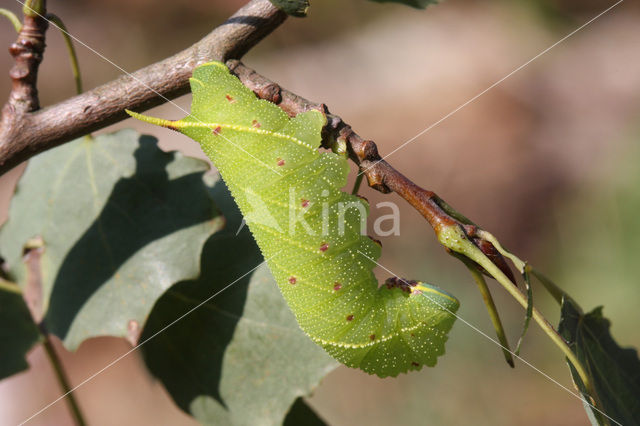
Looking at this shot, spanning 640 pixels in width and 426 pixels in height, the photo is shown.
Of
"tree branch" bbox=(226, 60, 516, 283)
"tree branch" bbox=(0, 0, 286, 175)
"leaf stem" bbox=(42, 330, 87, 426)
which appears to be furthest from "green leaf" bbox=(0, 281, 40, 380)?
"tree branch" bbox=(226, 60, 516, 283)

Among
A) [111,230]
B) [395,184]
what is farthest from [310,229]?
[111,230]

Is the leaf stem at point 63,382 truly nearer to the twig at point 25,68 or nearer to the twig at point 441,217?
the twig at point 25,68

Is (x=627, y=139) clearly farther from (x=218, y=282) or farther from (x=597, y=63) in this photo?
(x=218, y=282)

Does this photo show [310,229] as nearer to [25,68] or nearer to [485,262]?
[485,262]

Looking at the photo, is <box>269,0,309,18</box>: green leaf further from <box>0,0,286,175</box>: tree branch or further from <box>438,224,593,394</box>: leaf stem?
<box>438,224,593,394</box>: leaf stem

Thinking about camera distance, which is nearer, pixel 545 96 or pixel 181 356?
pixel 181 356

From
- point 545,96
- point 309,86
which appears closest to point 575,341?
point 545,96

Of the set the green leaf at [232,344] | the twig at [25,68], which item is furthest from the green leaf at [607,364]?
the twig at [25,68]
